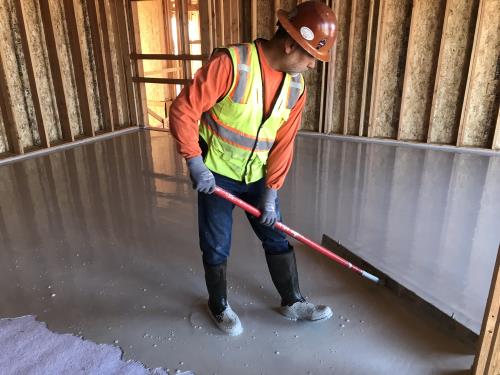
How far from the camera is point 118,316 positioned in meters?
1.96

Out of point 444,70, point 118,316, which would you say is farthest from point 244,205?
point 444,70

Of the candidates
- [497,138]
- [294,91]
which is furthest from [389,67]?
[294,91]

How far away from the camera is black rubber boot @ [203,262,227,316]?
5.93 ft

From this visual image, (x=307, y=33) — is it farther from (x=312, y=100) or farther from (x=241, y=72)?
(x=312, y=100)

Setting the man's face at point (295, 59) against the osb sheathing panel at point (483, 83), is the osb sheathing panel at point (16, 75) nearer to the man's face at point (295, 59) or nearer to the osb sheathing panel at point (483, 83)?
the man's face at point (295, 59)

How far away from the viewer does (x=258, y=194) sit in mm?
1769

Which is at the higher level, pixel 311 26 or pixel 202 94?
pixel 311 26

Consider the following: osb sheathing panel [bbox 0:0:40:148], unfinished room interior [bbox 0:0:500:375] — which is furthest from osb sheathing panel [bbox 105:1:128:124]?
osb sheathing panel [bbox 0:0:40:148]

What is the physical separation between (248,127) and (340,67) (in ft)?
13.5

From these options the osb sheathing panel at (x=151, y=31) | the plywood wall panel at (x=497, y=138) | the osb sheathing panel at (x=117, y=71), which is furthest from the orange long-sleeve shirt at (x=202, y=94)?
the osb sheathing panel at (x=151, y=31)

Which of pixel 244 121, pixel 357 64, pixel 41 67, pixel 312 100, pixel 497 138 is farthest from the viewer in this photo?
pixel 312 100

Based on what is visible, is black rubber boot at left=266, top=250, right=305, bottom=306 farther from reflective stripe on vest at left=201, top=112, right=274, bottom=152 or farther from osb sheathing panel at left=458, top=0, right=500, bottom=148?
osb sheathing panel at left=458, top=0, right=500, bottom=148

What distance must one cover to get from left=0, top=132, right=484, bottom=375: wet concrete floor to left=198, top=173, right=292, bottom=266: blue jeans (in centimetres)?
38

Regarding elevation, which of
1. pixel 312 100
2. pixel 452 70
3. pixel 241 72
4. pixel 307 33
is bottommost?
pixel 312 100
